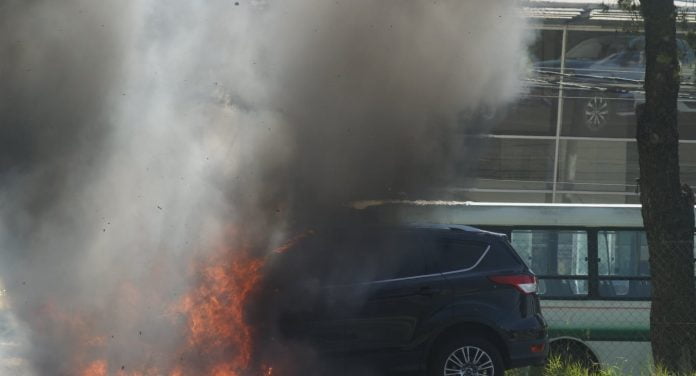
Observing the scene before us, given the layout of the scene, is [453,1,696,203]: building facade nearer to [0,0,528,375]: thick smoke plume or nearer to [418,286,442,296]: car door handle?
[0,0,528,375]: thick smoke plume

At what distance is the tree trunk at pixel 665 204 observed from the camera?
1026 centimetres

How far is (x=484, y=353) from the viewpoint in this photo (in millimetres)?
9086

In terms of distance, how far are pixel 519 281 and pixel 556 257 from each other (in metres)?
3.46

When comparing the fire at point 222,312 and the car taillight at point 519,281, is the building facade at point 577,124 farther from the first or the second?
the fire at point 222,312

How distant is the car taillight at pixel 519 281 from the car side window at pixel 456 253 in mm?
255

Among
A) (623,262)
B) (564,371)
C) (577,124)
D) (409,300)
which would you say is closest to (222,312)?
(409,300)

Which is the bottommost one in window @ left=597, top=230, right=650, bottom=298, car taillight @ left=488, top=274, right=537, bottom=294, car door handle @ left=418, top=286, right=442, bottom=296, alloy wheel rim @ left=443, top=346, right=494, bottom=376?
alloy wheel rim @ left=443, top=346, right=494, bottom=376

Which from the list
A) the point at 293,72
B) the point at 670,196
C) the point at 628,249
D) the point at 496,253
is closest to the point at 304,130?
the point at 293,72

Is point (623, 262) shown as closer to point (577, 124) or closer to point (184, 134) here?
point (184, 134)

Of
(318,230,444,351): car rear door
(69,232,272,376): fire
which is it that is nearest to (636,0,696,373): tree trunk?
(318,230,444,351): car rear door

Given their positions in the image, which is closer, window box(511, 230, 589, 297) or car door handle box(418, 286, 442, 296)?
car door handle box(418, 286, 442, 296)

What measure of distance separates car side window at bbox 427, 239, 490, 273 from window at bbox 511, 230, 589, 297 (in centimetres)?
326

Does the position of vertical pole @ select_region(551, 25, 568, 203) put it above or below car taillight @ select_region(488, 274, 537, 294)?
above

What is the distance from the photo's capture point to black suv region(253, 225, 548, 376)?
8836mm
